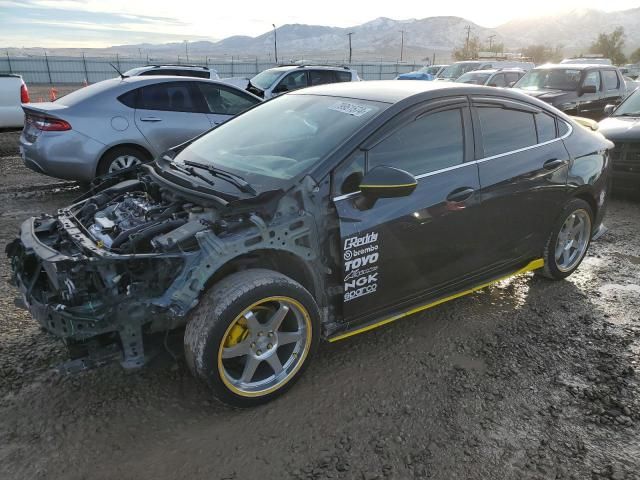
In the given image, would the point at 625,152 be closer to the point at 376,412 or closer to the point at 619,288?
the point at 619,288

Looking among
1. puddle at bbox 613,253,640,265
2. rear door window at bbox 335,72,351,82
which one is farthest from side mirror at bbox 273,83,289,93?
puddle at bbox 613,253,640,265

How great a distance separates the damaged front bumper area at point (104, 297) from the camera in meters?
2.44

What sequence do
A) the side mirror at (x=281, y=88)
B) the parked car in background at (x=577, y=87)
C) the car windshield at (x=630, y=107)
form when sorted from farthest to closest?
the side mirror at (x=281, y=88) < the parked car in background at (x=577, y=87) < the car windshield at (x=630, y=107)

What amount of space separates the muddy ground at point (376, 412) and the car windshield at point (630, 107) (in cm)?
523

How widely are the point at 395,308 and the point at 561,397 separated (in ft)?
3.54

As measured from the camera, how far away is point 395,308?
3268mm

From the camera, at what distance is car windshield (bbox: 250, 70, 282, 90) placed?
12.6m

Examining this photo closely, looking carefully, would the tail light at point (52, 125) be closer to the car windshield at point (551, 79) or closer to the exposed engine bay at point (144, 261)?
the exposed engine bay at point (144, 261)

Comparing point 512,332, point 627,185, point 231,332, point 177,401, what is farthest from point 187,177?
point 627,185

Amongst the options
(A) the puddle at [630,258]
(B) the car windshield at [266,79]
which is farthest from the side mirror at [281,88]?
(A) the puddle at [630,258]

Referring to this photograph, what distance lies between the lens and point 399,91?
3.43 meters

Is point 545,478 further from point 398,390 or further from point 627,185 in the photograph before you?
point 627,185

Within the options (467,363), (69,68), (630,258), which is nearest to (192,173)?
(467,363)

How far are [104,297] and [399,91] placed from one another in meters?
2.24
